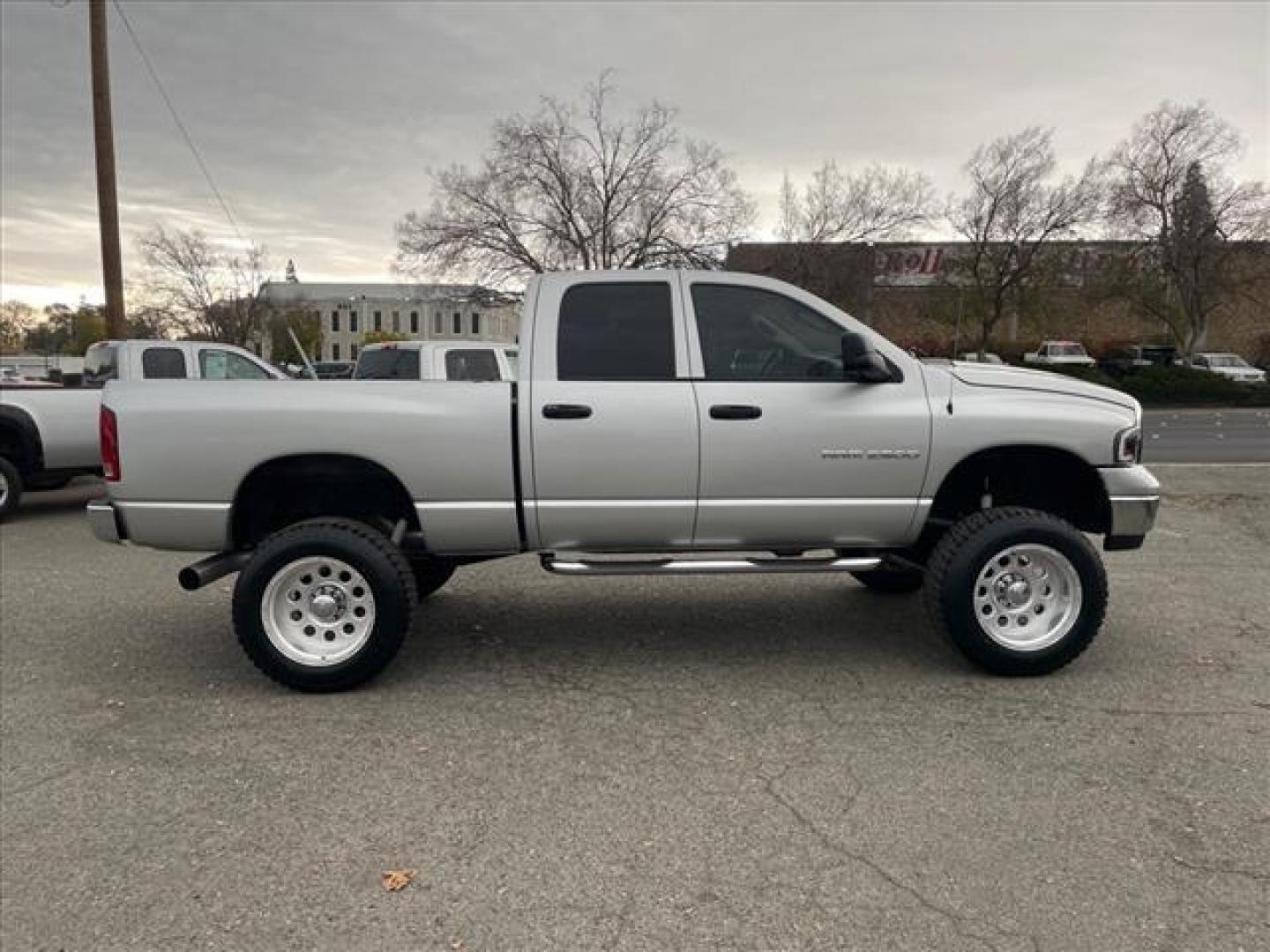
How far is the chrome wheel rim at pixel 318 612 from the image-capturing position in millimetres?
4242

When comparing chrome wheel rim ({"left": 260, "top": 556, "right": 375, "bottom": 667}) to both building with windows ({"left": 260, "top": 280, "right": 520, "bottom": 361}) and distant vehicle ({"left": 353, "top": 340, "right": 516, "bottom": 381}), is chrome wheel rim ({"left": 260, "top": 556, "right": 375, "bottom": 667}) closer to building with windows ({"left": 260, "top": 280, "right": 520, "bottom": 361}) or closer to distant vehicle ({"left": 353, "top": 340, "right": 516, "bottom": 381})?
distant vehicle ({"left": 353, "top": 340, "right": 516, "bottom": 381})

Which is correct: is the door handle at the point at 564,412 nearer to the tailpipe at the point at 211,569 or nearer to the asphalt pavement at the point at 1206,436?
the tailpipe at the point at 211,569

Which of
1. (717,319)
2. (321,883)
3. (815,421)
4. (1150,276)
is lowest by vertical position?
(321,883)

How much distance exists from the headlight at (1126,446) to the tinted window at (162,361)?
10.7 m

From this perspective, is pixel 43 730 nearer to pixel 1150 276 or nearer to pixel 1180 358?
pixel 1150 276

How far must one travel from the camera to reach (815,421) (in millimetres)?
4336

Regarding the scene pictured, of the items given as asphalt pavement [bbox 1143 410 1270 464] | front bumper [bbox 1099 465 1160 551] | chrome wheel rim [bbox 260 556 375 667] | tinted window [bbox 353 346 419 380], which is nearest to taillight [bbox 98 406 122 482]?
chrome wheel rim [bbox 260 556 375 667]

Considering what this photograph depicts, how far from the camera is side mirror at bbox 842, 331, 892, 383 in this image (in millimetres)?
4129

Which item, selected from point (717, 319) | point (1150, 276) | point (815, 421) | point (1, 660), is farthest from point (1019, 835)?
point (1150, 276)

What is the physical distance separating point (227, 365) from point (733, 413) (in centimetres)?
958

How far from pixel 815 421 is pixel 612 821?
2197 millimetres

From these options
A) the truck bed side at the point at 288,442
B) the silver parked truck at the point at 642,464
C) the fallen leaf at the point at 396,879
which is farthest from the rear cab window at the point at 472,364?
the fallen leaf at the point at 396,879

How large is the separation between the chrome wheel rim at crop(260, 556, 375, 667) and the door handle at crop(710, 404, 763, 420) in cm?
191

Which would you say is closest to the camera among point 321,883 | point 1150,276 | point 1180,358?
point 321,883
